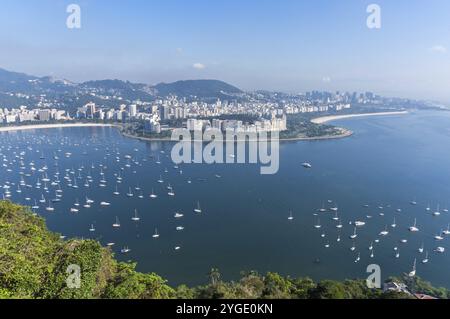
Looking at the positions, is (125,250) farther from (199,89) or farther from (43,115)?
(199,89)

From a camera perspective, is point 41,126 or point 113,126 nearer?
point 41,126

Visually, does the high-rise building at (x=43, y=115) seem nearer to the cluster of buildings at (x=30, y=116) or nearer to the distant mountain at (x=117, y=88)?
the cluster of buildings at (x=30, y=116)

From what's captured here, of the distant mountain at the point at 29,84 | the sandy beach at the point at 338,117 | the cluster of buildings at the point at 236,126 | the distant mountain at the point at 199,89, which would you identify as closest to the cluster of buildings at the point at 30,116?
the cluster of buildings at the point at 236,126

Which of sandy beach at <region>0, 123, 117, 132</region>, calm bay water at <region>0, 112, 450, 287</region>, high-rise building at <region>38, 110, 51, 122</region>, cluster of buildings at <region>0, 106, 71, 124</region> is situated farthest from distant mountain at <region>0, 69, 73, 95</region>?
calm bay water at <region>0, 112, 450, 287</region>

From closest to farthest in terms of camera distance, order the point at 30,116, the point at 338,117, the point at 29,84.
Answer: the point at 30,116, the point at 338,117, the point at 29,84

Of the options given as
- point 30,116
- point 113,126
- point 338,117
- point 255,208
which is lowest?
point 255,208

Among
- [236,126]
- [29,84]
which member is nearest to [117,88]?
[29,84]
